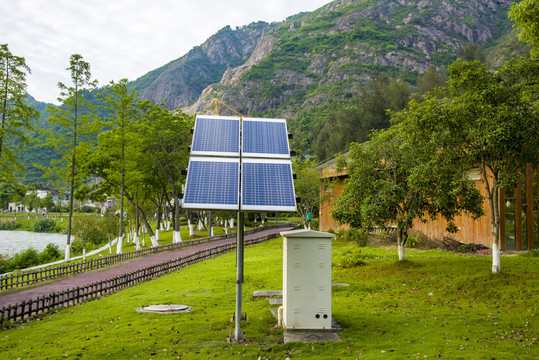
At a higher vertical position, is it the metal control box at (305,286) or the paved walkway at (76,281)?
the metal control box at (305,286)

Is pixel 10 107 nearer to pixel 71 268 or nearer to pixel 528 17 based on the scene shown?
pixel 71 268

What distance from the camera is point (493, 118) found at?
47.0ft

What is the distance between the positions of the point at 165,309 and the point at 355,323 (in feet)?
20.0

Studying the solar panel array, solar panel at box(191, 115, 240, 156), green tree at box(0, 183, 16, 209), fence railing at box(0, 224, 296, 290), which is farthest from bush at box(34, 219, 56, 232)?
the solar panel array

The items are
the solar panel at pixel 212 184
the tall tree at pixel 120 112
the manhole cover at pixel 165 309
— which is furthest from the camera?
Result: the tall tree at pixel 120 112

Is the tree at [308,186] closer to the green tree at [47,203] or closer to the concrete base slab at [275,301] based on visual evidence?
the concrete base slab at [275,301]

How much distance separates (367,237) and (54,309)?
77.1 ft

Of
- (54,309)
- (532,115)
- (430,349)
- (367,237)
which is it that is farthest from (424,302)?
(367,237)

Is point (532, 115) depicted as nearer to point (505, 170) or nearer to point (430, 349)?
point (505, 170)

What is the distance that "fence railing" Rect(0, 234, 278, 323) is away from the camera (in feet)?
43.4

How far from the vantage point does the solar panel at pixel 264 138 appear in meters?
10.7

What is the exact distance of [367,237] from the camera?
1260 inches

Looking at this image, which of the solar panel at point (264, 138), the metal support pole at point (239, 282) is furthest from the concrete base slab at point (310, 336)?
the solar panel at point (264, 138)

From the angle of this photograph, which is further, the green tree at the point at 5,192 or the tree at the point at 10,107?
the green tree at the point at 5,192
